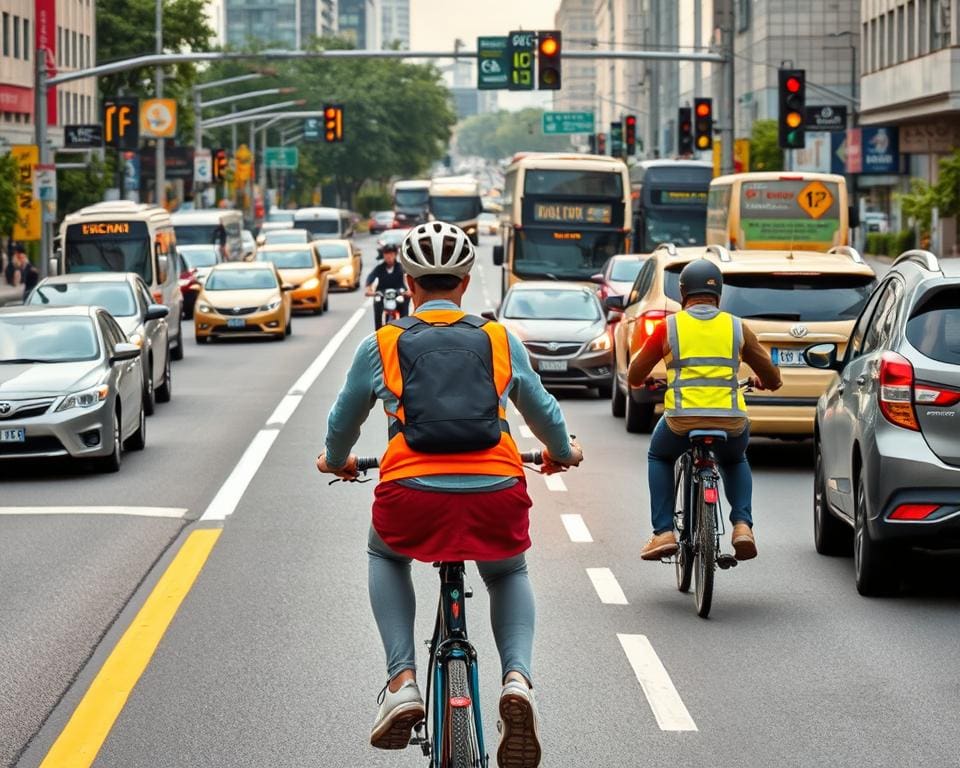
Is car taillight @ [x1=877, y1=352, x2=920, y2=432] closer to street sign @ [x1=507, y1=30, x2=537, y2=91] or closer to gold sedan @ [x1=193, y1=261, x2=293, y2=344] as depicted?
gold sedan @ [x1=193, y1=261, x2=293, y2=344]

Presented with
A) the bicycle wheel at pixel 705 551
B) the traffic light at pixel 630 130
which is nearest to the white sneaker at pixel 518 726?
the bicycle wheel at pixel 705 551

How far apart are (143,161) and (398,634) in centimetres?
8336

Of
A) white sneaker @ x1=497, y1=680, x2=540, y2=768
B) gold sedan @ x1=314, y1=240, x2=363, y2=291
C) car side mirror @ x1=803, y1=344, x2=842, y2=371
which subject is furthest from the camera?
gold sedan @ x1=314, y1=240, x2=363, y2=291

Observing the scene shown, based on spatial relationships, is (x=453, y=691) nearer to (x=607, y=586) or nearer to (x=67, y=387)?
(x=607, y=586)

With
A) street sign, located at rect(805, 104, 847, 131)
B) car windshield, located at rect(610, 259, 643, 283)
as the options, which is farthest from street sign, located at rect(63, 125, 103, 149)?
car windshield, located at rect(610, 259, 643, 283)

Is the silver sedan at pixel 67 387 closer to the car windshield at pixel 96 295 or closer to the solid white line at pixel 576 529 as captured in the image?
the solid white line at pixel 576 529

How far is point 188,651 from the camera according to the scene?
8906mm

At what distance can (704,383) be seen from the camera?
10047mm

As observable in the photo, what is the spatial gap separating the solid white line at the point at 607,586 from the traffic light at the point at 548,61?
98.2 ft

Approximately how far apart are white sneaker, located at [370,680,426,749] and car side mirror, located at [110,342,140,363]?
11937 mm

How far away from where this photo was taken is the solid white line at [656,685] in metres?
7.52

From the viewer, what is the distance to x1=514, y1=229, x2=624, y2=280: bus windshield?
43500 millimetres

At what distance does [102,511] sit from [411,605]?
8.48 meters

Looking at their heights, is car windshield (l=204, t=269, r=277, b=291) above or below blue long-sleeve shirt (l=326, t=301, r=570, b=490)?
below
